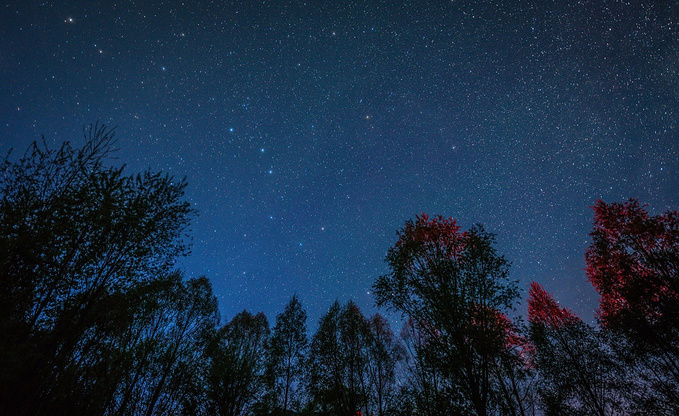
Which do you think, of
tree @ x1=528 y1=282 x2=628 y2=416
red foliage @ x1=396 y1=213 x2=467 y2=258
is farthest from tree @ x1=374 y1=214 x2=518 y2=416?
tree @ x1=528 y1=282 x2=628 y2=416

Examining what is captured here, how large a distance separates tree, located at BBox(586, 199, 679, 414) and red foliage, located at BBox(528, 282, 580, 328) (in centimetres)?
322

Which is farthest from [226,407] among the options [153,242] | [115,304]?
[153,242]

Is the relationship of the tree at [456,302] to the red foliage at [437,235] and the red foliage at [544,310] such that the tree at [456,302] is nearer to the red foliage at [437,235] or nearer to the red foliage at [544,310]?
the red foliage at [437,235]

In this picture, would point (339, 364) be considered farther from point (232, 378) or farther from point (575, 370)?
point (575, 370)

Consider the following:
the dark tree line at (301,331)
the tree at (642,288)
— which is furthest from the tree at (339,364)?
the tree at (642,288)

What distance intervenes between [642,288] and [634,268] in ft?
5.36

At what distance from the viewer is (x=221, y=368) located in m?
18.2

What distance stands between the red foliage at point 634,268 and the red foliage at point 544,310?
3534 millimetres

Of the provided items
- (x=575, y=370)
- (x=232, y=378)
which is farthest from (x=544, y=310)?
(x=232, y=378)

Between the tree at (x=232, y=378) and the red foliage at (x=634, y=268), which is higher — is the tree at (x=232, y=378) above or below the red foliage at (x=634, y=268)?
below

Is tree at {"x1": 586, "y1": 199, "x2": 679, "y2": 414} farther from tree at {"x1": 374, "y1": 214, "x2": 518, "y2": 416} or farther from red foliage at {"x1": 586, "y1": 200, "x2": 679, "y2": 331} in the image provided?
tree at {"x1": 374, "y1": 214, "x2": 518, "y2": 416}

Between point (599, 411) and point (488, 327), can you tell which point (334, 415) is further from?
point (599, 411)

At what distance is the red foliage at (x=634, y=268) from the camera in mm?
16031

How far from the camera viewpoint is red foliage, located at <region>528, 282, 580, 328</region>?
22.4 metres
